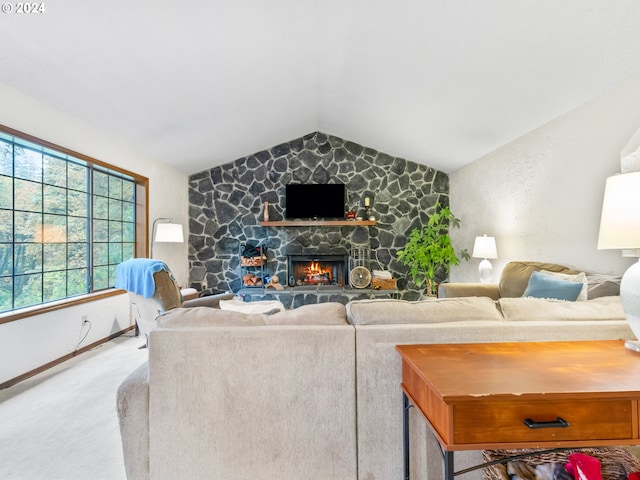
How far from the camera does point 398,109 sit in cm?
418

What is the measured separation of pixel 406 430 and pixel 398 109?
374cm

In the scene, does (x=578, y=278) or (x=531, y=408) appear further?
(x=578, y=278)

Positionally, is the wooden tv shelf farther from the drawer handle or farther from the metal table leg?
the drawer handle

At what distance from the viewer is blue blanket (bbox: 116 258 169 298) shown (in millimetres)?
2836

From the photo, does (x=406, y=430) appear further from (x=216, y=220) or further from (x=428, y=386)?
(x=216, y=220)

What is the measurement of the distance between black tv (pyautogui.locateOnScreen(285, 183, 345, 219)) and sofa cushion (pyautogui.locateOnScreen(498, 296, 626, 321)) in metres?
4.43

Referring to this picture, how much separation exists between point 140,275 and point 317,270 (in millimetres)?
3469

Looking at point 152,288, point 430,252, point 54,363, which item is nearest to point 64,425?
point 152,288

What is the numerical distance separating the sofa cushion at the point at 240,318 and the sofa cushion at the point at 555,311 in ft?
2.50

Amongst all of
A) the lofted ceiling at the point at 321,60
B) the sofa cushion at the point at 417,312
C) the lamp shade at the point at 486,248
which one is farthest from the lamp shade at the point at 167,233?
the lamp shade at the point at 486,248

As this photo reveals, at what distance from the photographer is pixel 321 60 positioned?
11.7 ft

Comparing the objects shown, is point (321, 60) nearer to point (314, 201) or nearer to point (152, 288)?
point (314, 201)

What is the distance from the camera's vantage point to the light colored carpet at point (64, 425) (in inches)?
69.5

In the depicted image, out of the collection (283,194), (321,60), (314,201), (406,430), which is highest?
(321,60)
